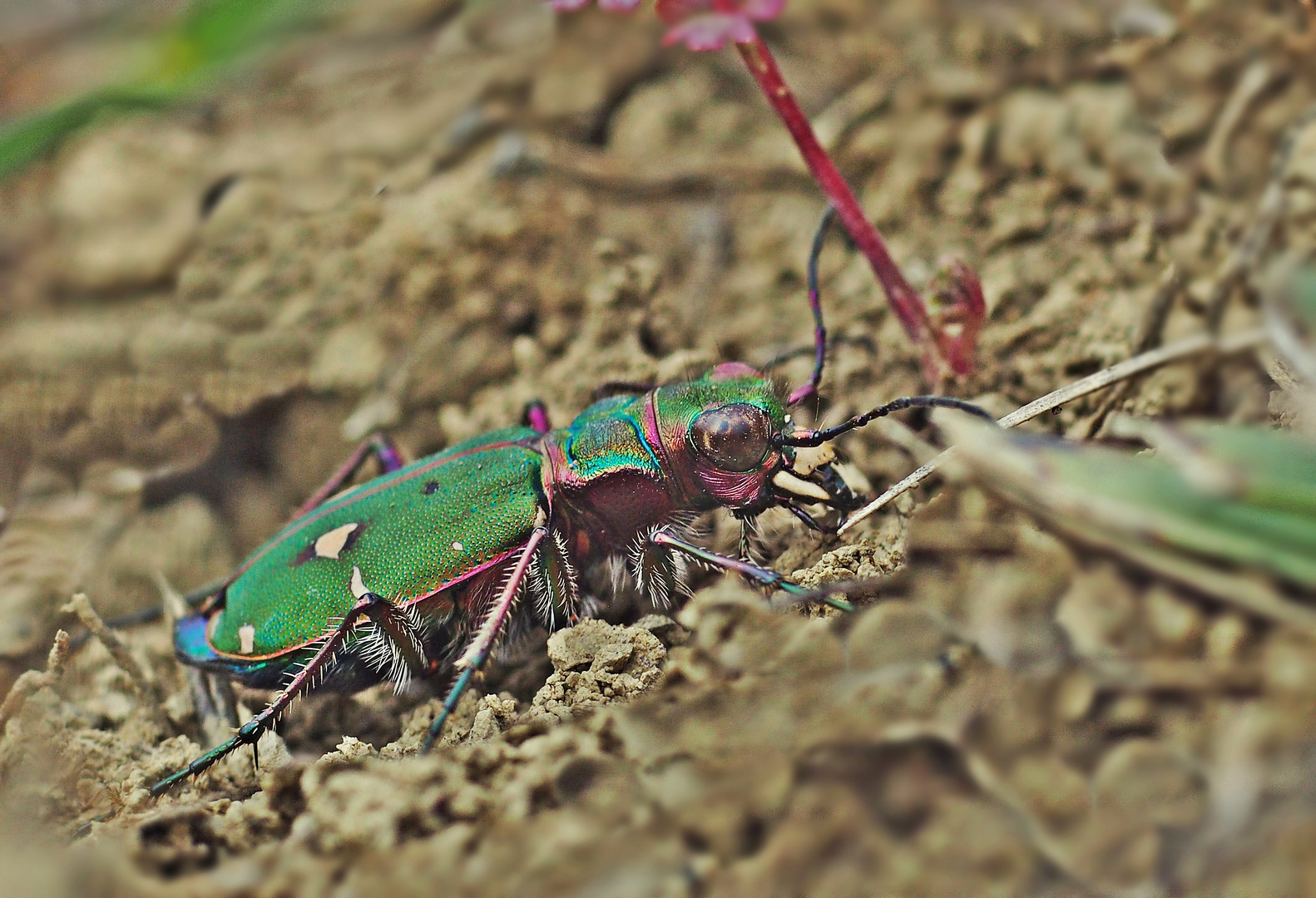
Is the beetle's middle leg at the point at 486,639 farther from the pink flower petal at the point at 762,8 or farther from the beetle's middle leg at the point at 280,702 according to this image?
the pink flower petal at the point at 762,8

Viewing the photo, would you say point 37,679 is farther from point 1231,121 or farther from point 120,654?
point 1231,121

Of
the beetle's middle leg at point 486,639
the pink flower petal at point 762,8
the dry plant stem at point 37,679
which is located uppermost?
the pink flower petal at point 762,8

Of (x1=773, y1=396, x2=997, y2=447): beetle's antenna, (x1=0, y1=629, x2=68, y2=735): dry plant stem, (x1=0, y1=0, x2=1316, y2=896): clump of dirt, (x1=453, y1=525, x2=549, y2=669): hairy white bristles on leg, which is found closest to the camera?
(x1=0, y1=0, x2=1316, y2=896): clump of dirt

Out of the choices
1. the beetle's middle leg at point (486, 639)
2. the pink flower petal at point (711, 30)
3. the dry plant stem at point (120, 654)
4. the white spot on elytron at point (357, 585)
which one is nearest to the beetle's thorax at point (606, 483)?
the beetle's middle leg at point (486, 639)

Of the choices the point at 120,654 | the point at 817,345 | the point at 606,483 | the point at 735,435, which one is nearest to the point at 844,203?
the point at 817,345

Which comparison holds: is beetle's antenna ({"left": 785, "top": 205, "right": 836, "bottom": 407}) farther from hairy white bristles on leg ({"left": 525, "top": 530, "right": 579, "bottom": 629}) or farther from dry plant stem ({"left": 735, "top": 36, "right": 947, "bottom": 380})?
hairy white bristles on leg ({"left": 525, "top": 530, "right": 579, "bottom": 629})

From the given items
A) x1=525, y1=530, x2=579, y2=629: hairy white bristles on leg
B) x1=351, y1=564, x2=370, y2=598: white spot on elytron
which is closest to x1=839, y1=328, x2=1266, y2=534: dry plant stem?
x1=525, y1=530, x2=579, y2=629: hairy white bristles on leg
